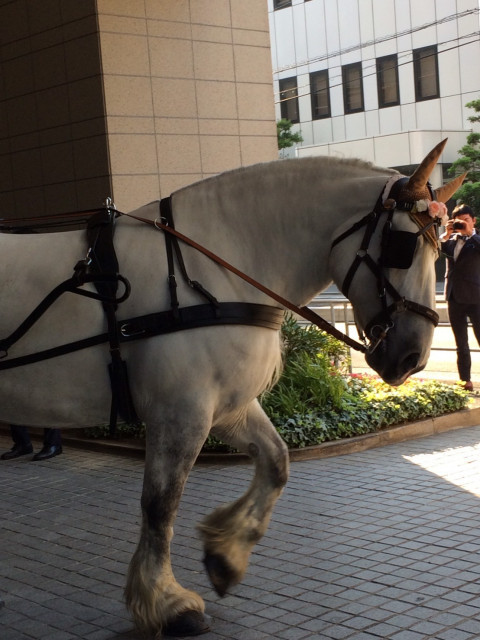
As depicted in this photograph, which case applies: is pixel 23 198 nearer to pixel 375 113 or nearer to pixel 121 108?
pixel 121 108

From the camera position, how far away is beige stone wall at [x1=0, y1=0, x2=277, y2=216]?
34.4 ft

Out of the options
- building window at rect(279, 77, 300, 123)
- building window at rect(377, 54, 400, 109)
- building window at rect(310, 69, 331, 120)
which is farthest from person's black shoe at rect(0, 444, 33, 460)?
building window at rect(279, 77, 300, 123)

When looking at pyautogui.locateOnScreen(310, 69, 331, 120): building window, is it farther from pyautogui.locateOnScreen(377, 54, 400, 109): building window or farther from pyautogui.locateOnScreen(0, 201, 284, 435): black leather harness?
pyautogui.locateOnScreen(0, 201, 284, 435): black leather harness

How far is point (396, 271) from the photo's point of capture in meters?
4.26

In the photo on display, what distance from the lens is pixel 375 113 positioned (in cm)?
3816

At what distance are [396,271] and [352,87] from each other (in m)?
35.8

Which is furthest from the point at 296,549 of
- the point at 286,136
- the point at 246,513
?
the point at 286,136

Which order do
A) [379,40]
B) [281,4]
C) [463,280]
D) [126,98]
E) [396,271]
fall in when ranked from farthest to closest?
[281,4], [379,40], [463,280], [126,98], [396,271]

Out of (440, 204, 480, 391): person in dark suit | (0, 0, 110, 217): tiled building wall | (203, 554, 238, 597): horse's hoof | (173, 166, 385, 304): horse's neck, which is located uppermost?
(0, 0, 110, 217): tiled building wall

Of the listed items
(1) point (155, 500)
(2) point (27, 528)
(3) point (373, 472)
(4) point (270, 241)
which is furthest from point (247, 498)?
(3) point (373, 472)

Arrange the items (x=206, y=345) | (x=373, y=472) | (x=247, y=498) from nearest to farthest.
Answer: (x=206, y=345)
(x=247, y=498)
(x=373, y=472)

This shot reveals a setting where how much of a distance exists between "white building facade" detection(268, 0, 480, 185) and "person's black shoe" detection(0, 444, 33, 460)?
25.4m

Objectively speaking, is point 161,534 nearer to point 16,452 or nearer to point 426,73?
point 16,452

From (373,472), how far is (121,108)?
17.1 feet
